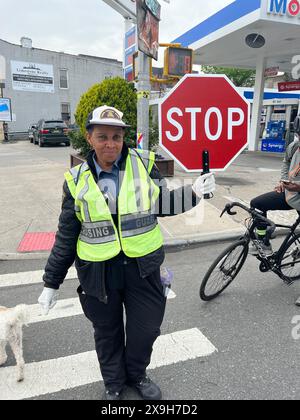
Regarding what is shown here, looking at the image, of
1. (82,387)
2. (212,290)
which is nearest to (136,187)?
(82,387)

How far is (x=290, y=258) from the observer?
3.86 metres

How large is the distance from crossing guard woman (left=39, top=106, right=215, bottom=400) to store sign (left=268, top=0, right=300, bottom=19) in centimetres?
1107

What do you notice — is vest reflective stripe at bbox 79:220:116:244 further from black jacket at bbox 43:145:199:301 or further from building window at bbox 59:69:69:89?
building window at bbox 59:69:69:89

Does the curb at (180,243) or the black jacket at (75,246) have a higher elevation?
the black jacket at (75,246)

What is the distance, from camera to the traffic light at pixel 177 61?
638cm

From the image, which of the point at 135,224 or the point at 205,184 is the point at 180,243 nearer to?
the point at 205,184

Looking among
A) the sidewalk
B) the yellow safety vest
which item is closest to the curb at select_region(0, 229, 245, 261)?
the sidewalk

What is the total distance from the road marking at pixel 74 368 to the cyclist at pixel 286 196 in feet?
4.06

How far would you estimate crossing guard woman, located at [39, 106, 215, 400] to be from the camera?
6.49ft

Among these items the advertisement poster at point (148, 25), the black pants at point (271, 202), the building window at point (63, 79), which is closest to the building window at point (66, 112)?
the building window at point (63, 79)

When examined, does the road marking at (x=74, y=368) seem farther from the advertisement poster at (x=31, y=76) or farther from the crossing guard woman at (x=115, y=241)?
the advertisement poster at (x=31, y=76)

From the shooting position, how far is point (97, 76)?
111 feet
